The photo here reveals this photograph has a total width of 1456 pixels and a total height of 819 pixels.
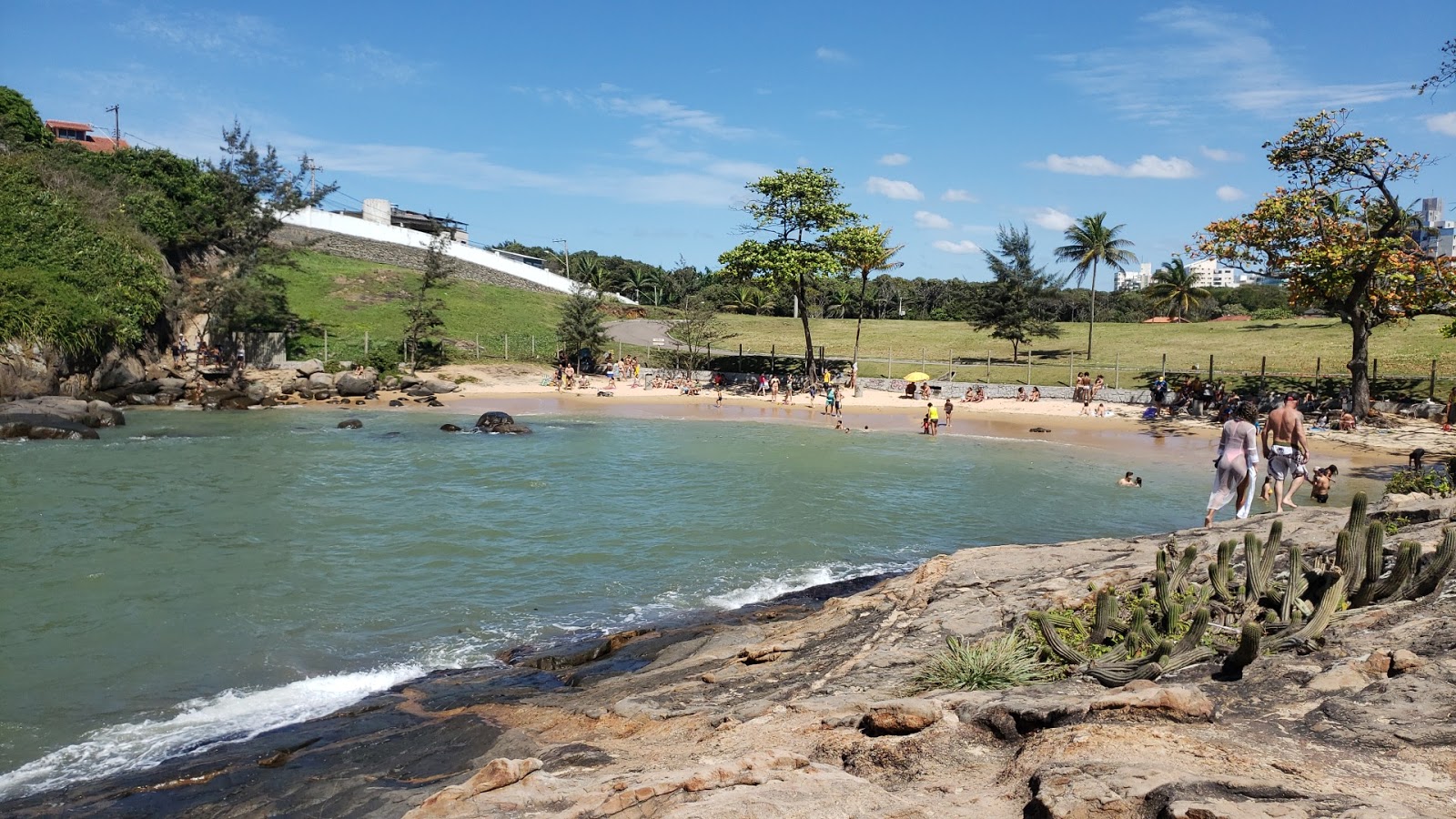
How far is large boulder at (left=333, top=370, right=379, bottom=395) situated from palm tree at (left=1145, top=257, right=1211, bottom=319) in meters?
50.6

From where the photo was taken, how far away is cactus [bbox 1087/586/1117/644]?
6.42 m

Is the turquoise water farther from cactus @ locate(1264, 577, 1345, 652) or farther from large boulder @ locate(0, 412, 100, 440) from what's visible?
cactus @ locate(1264, 577, 1345, 652)

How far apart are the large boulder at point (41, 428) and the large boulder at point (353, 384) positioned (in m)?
11.4

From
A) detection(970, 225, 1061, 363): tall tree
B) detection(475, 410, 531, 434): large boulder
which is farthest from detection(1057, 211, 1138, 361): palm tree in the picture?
detection(475, 410, 531, 434): large boulder

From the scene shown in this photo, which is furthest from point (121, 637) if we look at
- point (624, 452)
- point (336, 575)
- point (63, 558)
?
point (624, 452)

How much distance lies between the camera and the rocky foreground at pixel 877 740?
4.08m

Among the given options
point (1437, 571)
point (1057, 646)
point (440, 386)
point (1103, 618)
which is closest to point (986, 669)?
point (1057, 646)

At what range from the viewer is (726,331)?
5872 cm

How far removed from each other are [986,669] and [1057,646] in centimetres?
51

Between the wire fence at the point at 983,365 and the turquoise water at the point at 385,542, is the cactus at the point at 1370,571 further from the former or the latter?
the wire fence at the point at 983,365

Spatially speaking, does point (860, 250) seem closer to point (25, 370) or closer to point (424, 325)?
point (424, 325)

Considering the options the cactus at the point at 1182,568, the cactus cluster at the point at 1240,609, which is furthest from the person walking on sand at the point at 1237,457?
the cactus at the point at 1182,568

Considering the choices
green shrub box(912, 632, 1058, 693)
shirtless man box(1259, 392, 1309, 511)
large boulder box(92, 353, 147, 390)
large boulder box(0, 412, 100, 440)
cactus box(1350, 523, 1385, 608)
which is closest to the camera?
green shrub box(912, 632, 1058, 693)

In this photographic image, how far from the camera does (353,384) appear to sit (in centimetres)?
3628
